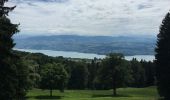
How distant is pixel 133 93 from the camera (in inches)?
3620

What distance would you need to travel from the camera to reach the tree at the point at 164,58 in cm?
4634

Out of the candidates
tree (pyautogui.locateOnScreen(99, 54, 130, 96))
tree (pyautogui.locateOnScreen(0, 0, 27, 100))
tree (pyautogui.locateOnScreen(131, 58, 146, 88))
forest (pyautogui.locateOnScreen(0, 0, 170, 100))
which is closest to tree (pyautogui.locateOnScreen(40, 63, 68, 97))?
forest (pyautogui.locateOnScreen(0, 0, 170, 100))

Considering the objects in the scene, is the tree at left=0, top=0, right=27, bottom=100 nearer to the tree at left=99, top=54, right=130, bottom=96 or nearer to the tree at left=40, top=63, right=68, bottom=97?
the tree at left=40, top=63, right=68, bottom=97

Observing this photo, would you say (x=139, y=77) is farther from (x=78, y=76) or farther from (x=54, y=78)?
(x=54, y=78)

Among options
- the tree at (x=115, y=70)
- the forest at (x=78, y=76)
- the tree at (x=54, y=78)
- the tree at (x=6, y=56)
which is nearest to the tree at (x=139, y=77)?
the forest at (x=78, y=76)

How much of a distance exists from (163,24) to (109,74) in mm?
51022

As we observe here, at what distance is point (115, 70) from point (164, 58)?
49.1 metres

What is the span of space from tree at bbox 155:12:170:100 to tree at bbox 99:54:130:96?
157ft

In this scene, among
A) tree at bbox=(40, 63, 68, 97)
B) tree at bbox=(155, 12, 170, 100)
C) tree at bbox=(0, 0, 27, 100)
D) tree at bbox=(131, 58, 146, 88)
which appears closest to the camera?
tree at bbox=(0, 0, 27, 100)

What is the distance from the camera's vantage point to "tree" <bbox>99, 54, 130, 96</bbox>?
95.6 metres

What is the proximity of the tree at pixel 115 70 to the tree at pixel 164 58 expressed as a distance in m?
47.8

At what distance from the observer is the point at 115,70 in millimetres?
95750

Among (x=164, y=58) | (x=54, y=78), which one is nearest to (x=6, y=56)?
(x=164, y=58)

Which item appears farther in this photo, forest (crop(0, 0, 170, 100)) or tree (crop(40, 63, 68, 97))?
tree (crop(40, 63, 68, 97))
